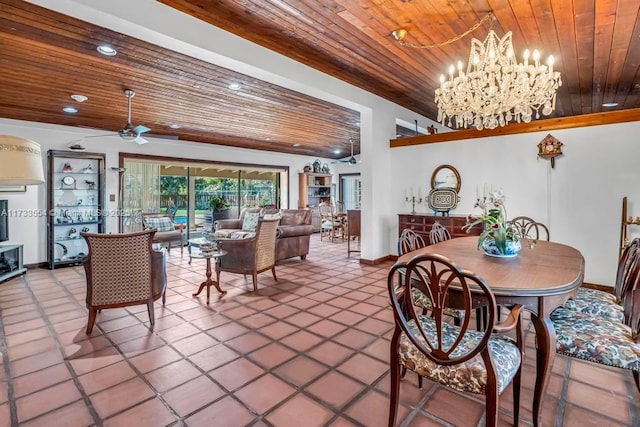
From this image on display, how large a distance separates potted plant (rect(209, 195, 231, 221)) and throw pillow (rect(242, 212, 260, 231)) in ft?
6.52

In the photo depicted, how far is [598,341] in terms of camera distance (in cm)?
170

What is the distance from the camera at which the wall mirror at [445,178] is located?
5133 mm

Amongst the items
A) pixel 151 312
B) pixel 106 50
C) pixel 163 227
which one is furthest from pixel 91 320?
pixel 163 227

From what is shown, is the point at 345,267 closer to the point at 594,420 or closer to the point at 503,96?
the point at 503,96

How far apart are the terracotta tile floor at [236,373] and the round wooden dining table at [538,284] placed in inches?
15.3

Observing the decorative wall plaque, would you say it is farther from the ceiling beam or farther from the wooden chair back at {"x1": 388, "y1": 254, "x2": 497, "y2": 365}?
the wooden chair back at {"x1": 388, "y1": 254, "x2": 497, "y2": 365}

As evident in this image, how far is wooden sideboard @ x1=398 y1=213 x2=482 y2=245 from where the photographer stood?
4742 millimetres

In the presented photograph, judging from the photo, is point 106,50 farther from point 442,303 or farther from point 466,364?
point 466,364

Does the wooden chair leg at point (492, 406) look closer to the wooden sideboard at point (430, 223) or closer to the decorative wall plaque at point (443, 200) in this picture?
the wooden sideboard at point (430, 223)

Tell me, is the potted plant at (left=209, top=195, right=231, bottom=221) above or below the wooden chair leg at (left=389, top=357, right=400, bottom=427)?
above

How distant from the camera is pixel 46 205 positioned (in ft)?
18.2

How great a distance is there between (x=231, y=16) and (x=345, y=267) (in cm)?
383

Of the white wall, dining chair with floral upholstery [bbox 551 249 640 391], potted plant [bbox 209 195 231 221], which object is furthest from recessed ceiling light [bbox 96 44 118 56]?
potted plant [bbox 209 195 231 221]

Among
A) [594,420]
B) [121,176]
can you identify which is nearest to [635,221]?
[594,420]
